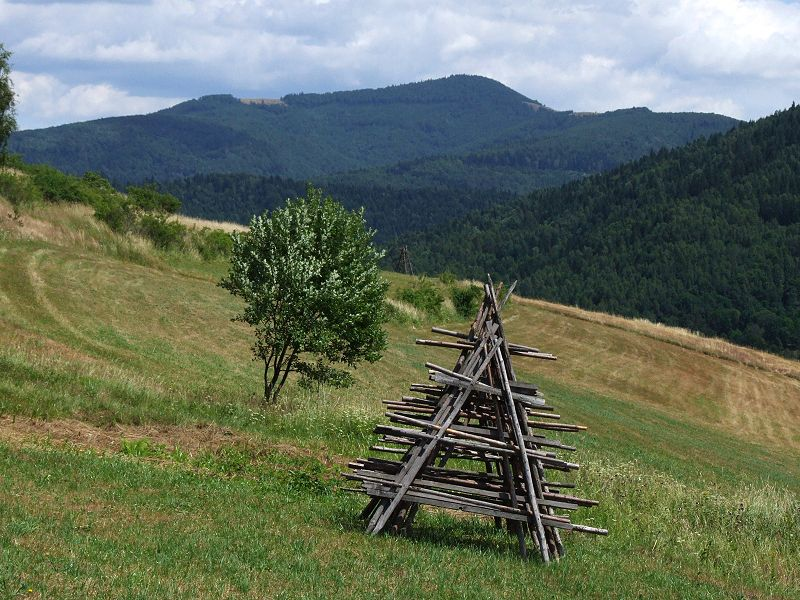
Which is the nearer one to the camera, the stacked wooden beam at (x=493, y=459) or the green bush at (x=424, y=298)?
the stacked wooden beam at (x=493, y=459)

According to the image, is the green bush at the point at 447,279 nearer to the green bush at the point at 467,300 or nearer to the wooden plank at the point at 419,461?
the green bush at the point at 467,300

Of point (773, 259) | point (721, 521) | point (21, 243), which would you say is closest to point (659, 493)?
point (721, 521)

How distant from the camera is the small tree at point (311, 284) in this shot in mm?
28625

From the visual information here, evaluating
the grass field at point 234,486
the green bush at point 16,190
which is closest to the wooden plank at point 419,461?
the grass field at point 234,486

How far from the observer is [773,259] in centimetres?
17275

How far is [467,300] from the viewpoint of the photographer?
8288cm

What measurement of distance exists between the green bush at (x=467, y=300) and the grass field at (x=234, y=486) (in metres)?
32.6

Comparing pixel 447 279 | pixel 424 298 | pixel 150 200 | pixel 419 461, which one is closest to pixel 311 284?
pixel 419 461

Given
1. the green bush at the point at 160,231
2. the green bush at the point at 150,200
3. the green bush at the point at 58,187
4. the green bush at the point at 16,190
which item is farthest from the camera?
the green bush at the point at 150,200

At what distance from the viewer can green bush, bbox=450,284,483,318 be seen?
271 ft

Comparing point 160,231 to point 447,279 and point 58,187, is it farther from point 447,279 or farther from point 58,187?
point 447,279

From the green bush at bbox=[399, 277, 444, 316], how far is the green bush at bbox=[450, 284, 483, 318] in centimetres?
252

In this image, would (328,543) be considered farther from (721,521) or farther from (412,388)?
(721,521)

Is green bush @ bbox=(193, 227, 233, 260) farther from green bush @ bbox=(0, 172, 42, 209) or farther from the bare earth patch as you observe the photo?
the bare earth patch
